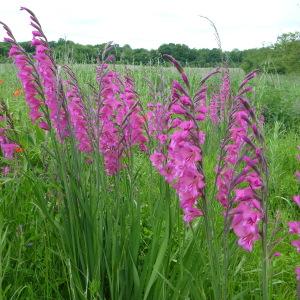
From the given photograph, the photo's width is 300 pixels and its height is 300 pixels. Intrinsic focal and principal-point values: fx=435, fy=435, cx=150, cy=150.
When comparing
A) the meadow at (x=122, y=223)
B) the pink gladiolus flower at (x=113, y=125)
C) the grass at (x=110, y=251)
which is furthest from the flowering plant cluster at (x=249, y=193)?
the pink gladiolus flower at (x=113, y=125)

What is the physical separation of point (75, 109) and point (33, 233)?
27.4 inches

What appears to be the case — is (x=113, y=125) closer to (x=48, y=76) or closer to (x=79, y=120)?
(x=79, y=120)

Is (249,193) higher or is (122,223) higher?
(249,193)

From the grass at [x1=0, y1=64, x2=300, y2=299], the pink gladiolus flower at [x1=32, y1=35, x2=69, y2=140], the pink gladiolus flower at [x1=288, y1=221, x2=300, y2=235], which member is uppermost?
the pink gladiolus flower at [x1=32, y1=35, x2=69, y2=140]

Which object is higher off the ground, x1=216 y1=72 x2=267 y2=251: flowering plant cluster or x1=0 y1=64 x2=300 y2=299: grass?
x1=216 y1=72 x2=267 y2=251: flowering plant cluster

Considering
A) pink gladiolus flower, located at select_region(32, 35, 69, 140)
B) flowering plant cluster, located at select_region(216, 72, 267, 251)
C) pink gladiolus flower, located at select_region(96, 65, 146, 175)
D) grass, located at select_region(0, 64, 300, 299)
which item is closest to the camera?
flowering plant cluster, located at select_region(216, 72, 267, 251)

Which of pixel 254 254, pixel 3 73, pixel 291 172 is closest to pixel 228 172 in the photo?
pixel 254 254

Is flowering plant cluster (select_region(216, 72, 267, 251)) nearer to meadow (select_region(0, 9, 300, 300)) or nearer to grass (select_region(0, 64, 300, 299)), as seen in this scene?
meadow (select_region(0, 9, 300, 300))

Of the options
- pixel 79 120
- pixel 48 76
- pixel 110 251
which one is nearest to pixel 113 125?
pixel 79 120

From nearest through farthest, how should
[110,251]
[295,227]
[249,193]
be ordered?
[249,193] → [295,227] → [110,251]

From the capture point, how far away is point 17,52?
190 cm

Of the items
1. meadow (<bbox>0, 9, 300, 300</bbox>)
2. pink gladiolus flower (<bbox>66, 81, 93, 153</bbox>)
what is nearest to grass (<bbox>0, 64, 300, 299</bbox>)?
meadow (<bbox>0, 9, 300, 300</bbox>)

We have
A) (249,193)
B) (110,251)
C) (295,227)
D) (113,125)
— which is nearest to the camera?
(249,193)

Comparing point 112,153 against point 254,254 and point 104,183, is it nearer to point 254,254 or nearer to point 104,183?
point 104,183
